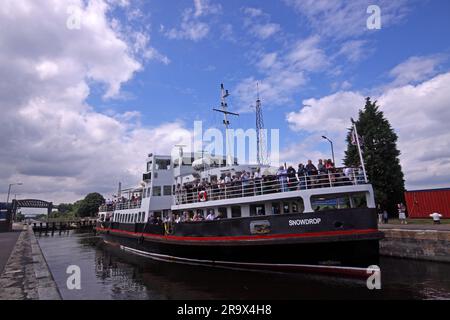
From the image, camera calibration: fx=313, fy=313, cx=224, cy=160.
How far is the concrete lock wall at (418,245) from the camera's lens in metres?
16.8

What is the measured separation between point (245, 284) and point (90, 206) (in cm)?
10499

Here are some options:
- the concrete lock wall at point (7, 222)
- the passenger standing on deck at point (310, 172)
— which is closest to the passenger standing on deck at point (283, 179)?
the passenger standing on deck at point (310, 172)

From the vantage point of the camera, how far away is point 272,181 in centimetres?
1359

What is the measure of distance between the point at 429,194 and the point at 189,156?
20.7 meters

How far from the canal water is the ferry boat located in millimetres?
576

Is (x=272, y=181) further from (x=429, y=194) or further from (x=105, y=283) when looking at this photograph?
(x=429, y=194)

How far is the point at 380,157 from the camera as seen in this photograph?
33.1 m

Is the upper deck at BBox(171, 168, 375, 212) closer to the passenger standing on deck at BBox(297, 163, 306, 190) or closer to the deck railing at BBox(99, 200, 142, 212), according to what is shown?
the passenger standing on deck at BBox(297, 163, 306, 190)

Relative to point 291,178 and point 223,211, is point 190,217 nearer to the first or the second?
point 223,211

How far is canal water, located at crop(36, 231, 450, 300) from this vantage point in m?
11.3

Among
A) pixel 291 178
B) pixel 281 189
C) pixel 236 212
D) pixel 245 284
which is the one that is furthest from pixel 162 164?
pixel 245 284

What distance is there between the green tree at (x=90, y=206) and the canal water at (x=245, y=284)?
9588 centimetres
